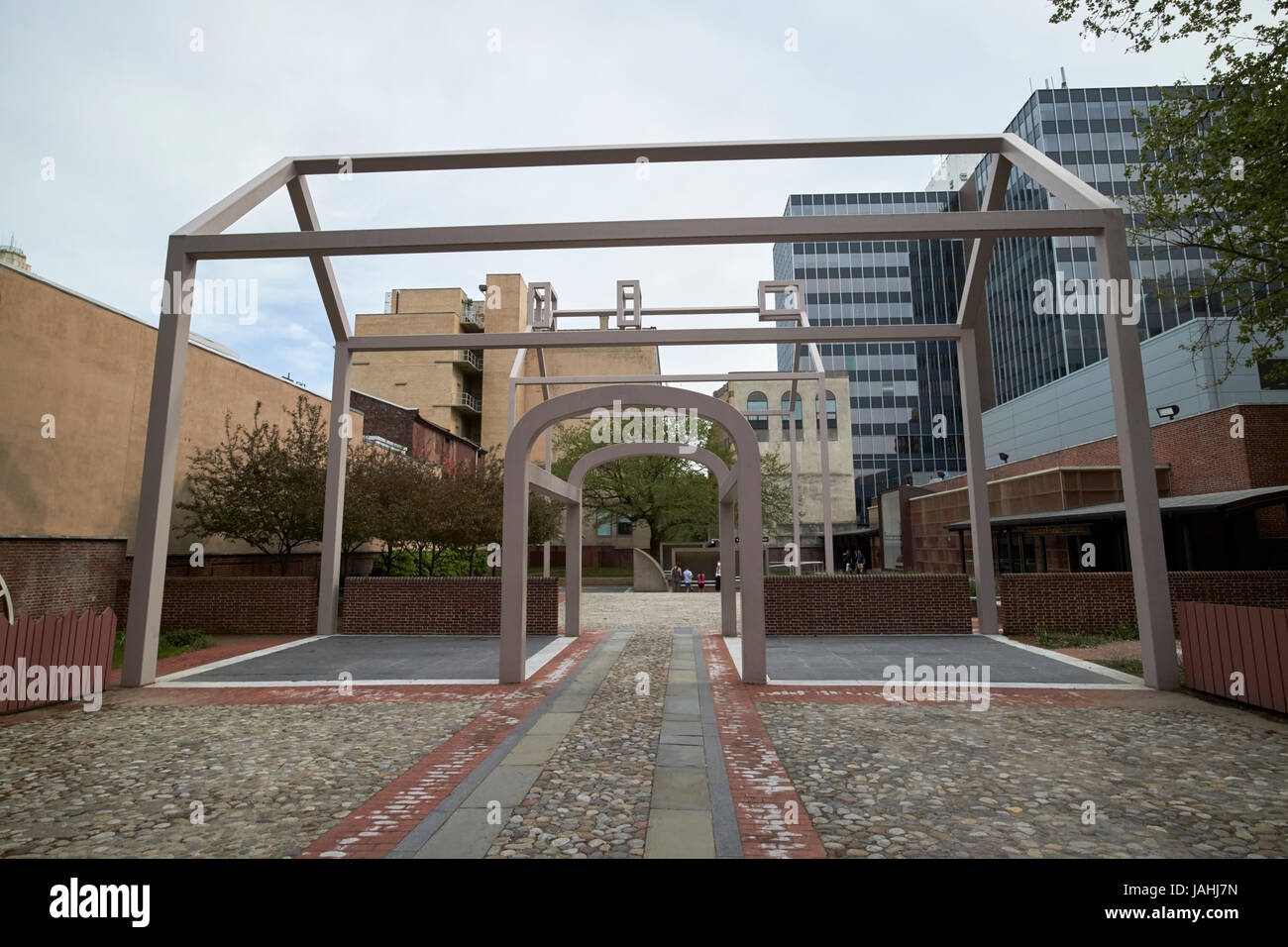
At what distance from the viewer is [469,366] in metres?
46.0

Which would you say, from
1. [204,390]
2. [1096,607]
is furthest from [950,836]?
[204,390]

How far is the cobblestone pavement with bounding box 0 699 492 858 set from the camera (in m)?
3.89

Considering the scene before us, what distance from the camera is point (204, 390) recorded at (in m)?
17.0

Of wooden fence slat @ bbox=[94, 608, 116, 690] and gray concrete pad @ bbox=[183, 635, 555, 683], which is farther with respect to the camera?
gray concrete pad @ bbox=[183, 635, 555, 683]

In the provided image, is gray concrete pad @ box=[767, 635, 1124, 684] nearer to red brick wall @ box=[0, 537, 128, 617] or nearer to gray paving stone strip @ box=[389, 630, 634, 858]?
gray paving stone strip @ box=[389, 630, 634, 858]

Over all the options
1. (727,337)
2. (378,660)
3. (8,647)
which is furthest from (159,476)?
(727,337)

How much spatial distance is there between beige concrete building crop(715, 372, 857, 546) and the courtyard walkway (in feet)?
132

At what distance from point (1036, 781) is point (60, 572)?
53.0ft

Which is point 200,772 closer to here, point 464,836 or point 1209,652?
point 464,836

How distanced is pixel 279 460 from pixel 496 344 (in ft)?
20.5

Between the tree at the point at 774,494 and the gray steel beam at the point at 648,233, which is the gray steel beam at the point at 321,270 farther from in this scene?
the tree at the point at 774,494

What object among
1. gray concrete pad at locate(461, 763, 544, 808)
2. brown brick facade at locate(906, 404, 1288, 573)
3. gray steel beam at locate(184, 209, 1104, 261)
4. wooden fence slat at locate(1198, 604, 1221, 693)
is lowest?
gray concrete pad at locate(461, 763, 544, 808)

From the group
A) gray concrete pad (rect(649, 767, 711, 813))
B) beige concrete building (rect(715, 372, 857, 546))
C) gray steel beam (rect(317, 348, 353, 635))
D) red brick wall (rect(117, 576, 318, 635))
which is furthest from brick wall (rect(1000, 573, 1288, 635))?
beige concrete building (rect(715, 372, 857, 546))

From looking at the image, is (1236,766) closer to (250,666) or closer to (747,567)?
(747,567)
